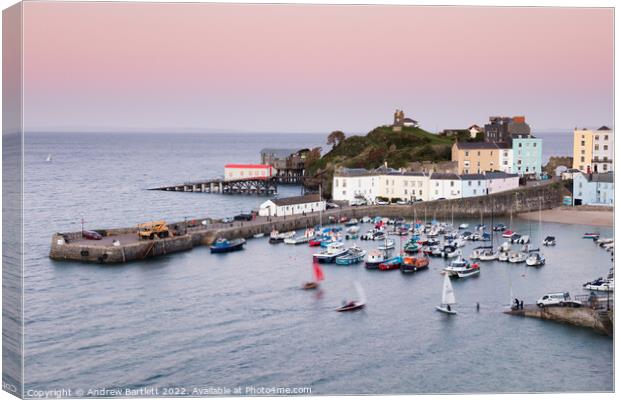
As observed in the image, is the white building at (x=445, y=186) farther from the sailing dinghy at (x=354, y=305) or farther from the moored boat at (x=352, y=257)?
the sailing dinghy at (x=354, y=305)

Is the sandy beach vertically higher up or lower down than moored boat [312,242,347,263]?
higher up

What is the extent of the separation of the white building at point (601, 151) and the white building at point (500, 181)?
2.45m

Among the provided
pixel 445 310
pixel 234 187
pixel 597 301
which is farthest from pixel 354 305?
pixel 234 187

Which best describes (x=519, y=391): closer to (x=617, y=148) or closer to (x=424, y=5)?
(x=617, y=148)

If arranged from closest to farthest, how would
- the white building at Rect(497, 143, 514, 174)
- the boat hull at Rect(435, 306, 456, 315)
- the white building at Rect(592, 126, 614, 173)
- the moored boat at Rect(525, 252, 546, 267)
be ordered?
the boat hull at Rect(435, 306, 456, 315), the moored boat at Rect(525, 252, 546, 267), the white building at Rect(592, 126, 614, 173), the white building at Rect(497, 143, 514, 174)

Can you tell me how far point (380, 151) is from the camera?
1371 inches

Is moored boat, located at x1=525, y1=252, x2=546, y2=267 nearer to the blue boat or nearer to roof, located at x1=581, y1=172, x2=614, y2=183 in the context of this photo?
the blue boat

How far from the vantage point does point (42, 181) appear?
113ft

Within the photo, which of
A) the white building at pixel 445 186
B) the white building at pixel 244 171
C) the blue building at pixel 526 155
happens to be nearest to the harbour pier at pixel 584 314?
the white building at pixel 445 186

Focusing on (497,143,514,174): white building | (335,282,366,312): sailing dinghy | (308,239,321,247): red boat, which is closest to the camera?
(335,282,366,312): sailing dinghy

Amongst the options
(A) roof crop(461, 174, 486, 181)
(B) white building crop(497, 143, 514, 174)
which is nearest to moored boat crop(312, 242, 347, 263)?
(A) roof crop(461, 174, 486, 181)

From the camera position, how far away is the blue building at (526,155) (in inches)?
1237

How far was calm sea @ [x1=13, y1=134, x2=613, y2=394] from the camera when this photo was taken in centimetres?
1059

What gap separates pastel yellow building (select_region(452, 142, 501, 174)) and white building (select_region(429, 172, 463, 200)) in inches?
149
